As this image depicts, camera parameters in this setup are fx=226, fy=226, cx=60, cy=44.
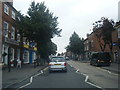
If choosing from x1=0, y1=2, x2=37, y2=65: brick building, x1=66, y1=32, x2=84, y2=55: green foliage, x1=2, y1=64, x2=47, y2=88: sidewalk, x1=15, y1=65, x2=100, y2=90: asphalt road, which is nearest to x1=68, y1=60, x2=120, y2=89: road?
x1=15, y1=65, x2=100, y2=90: asphalt road

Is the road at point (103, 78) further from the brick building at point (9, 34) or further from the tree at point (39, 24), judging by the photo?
the tree at point (39, 24)

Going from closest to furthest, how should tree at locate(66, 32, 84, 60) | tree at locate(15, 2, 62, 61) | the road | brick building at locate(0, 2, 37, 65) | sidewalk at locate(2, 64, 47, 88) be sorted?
the road
sidewalk at locate(2, 64, 47, 88)
brick building at locate(0, 2, 37, 65)
tree at locate(15, 2, 62, 61)
tree at locate(66, 32, 84, 60)

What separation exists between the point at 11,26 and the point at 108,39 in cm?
2035

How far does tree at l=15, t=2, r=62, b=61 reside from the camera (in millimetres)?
31484

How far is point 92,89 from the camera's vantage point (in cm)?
1080

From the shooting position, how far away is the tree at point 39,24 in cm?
3148

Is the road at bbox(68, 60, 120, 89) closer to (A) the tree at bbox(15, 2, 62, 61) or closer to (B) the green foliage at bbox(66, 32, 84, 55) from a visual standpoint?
(A) the tree at bbox(15, 2, 62, 61)

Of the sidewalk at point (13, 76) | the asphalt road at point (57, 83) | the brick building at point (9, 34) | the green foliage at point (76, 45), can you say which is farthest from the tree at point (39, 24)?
the green foliage at point (76, 45)

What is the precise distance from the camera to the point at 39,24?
31375 mm

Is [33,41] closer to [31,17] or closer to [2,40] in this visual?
[31,17]

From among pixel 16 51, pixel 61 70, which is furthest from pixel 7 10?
pixel 61 70

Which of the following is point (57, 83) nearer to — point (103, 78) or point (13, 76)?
point (103, 78)

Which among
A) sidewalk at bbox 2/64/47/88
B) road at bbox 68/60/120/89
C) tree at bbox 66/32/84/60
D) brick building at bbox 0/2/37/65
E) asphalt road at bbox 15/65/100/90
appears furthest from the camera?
tree at bbox 66/32/84/60

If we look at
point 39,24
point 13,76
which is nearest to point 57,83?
point 13,76
